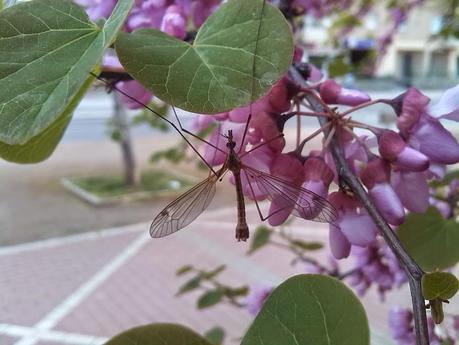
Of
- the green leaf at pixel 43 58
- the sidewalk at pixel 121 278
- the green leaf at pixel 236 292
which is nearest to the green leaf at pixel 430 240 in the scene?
the green leaf at pixel 43 58

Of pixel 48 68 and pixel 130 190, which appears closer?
pixel 48 68

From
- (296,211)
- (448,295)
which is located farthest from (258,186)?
(448,295)

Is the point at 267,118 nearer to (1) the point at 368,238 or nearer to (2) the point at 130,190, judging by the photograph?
(1) the point at 368,238

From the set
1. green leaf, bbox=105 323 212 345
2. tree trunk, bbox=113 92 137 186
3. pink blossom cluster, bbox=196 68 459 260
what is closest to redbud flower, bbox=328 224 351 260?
pink blossom cluster, bbox=196 68 459 260

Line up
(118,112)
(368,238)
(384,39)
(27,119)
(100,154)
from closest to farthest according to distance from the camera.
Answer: (27,119), (368,238), (384,39), (118,112), (100,154)

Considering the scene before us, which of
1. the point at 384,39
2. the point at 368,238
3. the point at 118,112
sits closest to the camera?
the point at 368,238

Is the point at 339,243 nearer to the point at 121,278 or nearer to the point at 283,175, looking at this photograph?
the point at 283,175
